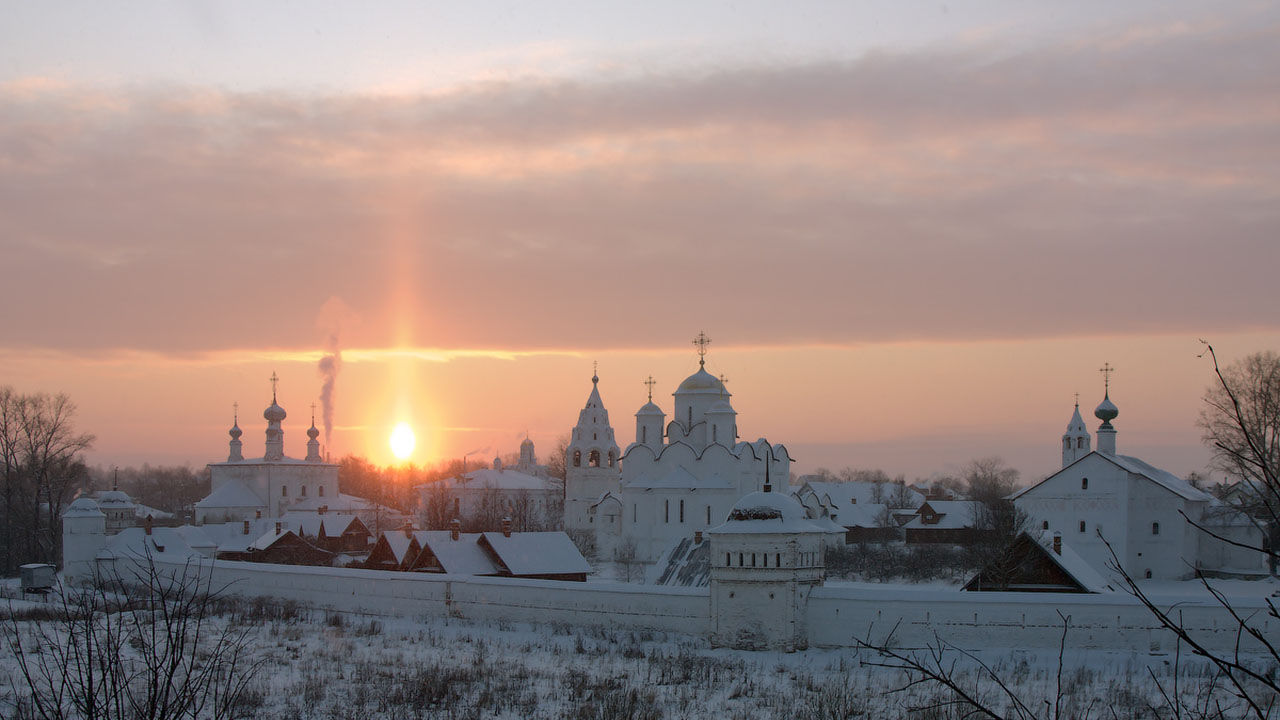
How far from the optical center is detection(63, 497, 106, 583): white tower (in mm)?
39625

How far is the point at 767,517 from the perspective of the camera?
25516 mm

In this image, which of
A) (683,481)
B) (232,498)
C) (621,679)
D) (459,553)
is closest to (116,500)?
(232,498)

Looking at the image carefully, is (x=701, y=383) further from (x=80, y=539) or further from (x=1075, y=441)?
(x=80, y=539)

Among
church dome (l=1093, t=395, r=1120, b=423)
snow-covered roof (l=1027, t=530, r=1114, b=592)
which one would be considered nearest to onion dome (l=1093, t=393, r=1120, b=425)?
church dome (l=1093, t=395, r=1120, b=423)

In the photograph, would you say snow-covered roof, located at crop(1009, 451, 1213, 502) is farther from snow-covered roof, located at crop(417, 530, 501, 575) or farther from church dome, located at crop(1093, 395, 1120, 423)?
snow-covered roof, located at crop(417, 530, 501, 575)

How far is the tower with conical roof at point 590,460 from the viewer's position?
5719 centimetres

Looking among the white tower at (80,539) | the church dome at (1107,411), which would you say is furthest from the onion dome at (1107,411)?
the white tower at (80,539)

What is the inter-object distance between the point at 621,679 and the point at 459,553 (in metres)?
14.1

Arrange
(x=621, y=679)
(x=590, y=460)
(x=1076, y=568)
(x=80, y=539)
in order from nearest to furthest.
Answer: (x=621, y=679) → (x=1076, y=568) → (x=80, y=539) → (x=590, y=460)

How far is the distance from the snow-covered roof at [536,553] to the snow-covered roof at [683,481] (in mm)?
11320

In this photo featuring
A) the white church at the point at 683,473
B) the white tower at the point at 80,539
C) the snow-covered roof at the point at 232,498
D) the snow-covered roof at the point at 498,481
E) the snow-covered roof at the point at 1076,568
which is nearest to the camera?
the snow-covered roof at the point at 1076,568

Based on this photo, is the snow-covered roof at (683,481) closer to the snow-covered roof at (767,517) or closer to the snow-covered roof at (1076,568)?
the snow-covered roof at (1076,568)

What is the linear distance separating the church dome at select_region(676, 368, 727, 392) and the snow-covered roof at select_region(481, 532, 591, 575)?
16229 millimetres

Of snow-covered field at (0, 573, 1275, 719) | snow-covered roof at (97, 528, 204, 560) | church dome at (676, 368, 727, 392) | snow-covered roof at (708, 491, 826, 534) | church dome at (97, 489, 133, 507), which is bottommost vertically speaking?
snow-covered field at (0, 573, 1275, 719)
